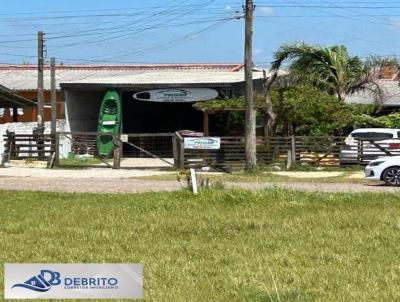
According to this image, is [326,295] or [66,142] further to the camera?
[66,142]

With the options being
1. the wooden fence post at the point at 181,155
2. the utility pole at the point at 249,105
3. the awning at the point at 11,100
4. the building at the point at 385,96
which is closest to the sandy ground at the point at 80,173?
the wooden fence post at the point at 181,155

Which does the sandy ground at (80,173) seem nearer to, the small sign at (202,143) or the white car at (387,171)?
the small sign at (202,143)

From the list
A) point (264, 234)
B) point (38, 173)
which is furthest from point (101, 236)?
point (38, 173)

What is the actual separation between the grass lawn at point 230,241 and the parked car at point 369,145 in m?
12.3

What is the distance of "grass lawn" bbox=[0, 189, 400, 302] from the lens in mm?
6328

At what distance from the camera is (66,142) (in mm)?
35594

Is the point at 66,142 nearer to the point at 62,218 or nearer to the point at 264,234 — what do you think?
the point at 62,218

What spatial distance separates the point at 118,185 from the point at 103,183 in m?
1.00

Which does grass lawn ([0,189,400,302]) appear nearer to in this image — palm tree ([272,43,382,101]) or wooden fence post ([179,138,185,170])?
wooden fence post ([179,138,185,170])

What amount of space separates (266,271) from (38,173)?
66.8 ft

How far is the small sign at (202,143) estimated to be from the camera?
27.6 metres

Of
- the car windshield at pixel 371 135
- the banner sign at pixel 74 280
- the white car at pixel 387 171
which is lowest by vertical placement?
the white car at pixel 387 171

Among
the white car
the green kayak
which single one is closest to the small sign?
the white car

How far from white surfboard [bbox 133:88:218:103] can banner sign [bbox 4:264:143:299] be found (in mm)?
30270
